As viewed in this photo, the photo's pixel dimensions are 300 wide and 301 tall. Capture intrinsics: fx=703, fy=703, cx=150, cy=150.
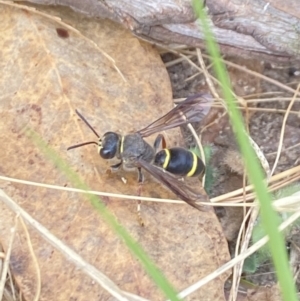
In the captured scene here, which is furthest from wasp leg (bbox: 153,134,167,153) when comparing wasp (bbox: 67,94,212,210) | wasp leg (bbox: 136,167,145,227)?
wasp leg (bbox: 136,167,145,227)

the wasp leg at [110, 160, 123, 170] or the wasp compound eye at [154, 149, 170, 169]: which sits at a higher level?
the wasp leg at [110, 160, 123, 170]

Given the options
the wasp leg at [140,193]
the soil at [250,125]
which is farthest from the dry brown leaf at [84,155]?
the soil at [250,125]

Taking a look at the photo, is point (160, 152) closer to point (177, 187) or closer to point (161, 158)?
point (161, 158)

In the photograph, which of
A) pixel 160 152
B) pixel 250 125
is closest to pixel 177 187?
pixel 160 152

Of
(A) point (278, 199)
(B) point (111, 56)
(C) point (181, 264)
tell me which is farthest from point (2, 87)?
(A) point (278, 199)

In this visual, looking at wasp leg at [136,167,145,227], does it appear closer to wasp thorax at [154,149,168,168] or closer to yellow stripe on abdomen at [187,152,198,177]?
wasp thorax at [154,149,168,168]

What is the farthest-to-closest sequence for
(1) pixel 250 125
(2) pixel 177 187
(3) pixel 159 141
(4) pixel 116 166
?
1. (1) pixel 250 125
2. (3) pixel 159 141
3. (4) pixel 116 166
4. (2) pixel 177 187
